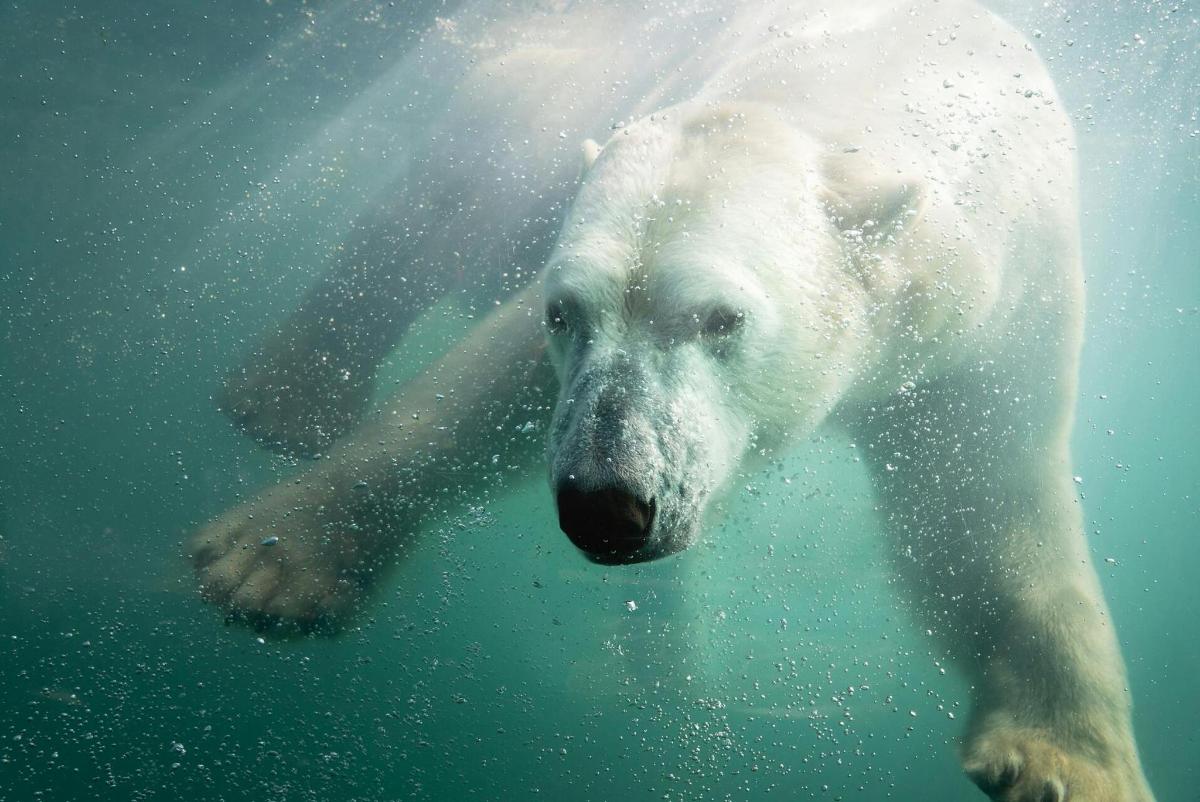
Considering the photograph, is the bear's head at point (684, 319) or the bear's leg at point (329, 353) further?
the bear's leg at point (329, 353)

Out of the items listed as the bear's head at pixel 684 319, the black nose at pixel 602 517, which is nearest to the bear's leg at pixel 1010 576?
the bear's head at pixel 684 319

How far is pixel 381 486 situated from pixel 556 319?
45.2 inches

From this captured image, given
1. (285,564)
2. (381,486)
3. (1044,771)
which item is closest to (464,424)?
(381,486)

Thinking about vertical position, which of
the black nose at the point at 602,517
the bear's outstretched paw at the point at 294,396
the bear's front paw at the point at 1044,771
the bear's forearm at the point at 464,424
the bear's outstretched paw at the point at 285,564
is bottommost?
the bear's outstretched paw at the point at 294,396

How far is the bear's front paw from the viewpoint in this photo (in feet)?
7.28

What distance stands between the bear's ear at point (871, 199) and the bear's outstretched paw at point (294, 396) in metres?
2.64

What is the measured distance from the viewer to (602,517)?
149 centimetres

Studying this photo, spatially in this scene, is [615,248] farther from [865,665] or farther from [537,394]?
[865,665]

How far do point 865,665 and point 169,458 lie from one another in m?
11.4

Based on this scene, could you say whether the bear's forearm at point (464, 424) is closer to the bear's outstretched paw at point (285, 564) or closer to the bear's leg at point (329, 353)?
the bear's outstretched paw at point (285, 564)

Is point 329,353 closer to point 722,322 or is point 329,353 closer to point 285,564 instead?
point 285,564

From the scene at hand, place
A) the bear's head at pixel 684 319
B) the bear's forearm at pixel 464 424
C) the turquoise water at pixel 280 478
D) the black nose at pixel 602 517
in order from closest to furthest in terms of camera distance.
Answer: the black nose at pixel 602 517 → the bear's head at pixel 684 319 → the bear's forearm at pixel 464 424 → the turquoise water at pixel 280 478

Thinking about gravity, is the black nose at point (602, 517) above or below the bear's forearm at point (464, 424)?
above

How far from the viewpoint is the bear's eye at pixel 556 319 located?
2.02 meters
